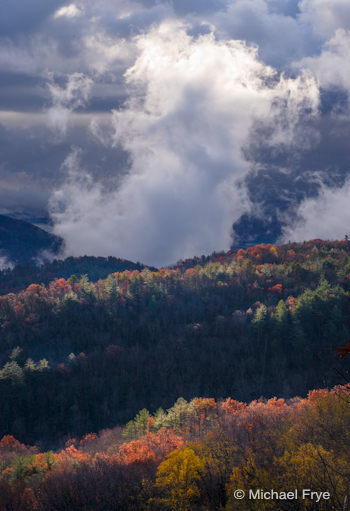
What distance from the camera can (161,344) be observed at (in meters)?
157

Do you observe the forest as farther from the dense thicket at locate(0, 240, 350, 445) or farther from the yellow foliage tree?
the dense thicket at locate(0, 240, 350, 445)

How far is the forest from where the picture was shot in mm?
38094

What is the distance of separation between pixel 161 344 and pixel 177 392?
27.6 metres

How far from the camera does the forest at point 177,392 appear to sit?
3809 cm

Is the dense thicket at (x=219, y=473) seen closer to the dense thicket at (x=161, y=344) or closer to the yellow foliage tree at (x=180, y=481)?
the yellow foliage tree at (x=180, y=481)

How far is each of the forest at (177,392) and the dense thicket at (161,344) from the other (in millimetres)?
472

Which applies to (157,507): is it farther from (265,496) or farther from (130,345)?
(130,345)

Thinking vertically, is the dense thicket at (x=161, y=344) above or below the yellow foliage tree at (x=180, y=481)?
above

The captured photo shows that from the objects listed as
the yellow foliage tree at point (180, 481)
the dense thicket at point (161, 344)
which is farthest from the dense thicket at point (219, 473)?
the dense thicket at point (161, 344)

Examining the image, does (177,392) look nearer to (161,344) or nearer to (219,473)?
(161,344)

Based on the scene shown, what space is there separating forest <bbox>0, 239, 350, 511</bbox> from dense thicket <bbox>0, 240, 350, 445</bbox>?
1.55ft

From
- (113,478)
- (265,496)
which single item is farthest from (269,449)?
(113,478)

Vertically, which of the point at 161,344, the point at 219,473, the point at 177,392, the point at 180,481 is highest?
the point at 161,344

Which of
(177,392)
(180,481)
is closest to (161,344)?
(177,392)
